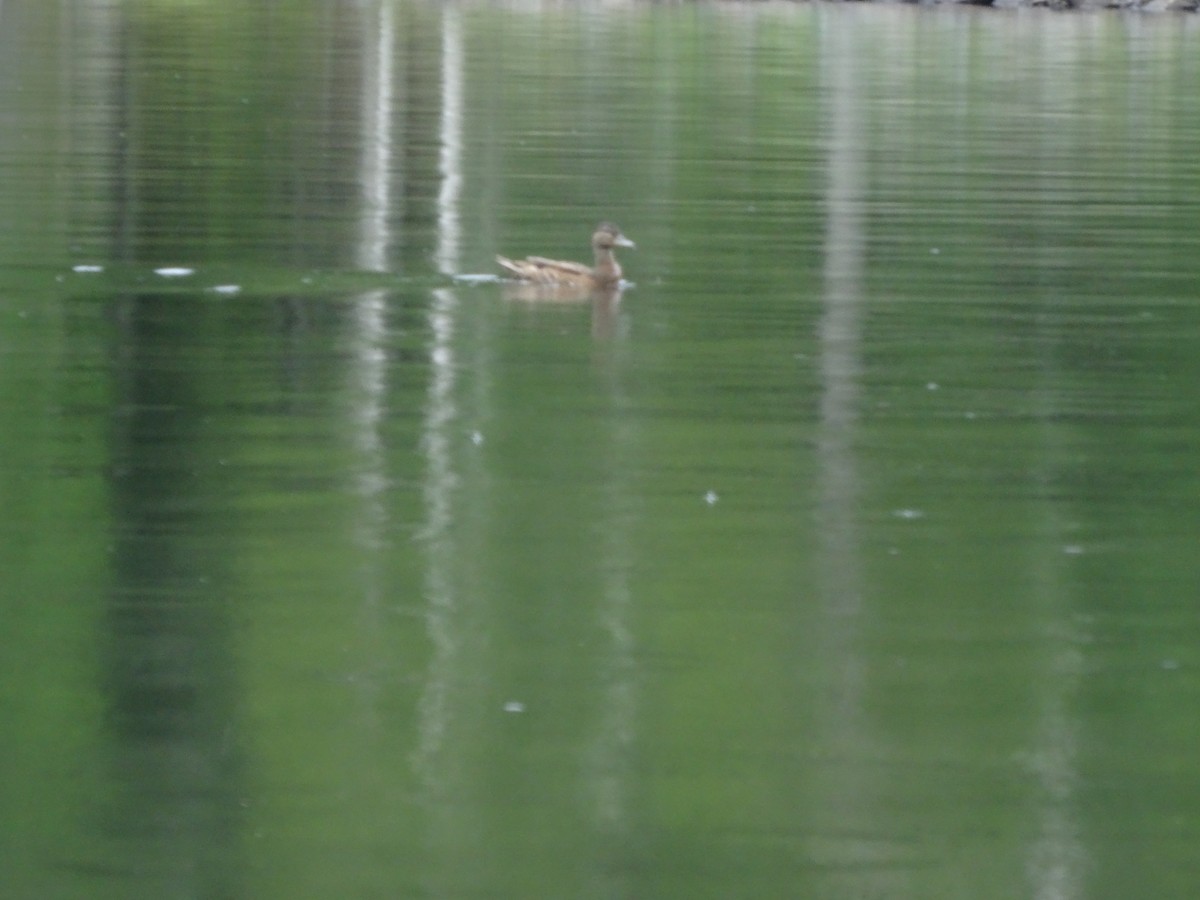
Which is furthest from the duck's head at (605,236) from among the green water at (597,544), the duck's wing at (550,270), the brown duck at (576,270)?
the green water at (597,544)

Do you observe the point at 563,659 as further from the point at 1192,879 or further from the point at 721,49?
the point at 721,49

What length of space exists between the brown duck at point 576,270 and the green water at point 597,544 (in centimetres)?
32

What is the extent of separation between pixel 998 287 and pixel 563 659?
10.7 m

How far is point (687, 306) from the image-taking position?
62.8ft

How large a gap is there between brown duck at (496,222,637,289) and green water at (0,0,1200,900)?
317mm

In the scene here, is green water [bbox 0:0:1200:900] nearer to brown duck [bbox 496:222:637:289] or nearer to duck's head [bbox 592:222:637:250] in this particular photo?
brown duck [bbox 496:222:637:289]

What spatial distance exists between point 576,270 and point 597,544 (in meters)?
8.26

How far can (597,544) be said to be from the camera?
11711mm

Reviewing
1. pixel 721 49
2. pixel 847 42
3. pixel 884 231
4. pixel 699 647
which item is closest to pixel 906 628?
pixel 699 647

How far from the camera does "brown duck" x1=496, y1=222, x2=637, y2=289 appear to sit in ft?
65.0

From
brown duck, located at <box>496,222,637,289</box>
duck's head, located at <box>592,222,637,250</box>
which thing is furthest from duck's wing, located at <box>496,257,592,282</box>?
duck's head, located at <box>592,222,637,250</box>

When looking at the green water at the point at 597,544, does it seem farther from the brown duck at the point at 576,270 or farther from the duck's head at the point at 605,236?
the duck's head at the point at 605,236

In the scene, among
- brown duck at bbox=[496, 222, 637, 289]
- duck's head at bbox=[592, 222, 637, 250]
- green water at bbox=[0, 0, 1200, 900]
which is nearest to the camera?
green water at bbox=[0, 0, 1200, 900]

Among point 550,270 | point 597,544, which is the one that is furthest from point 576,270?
point 597,544
